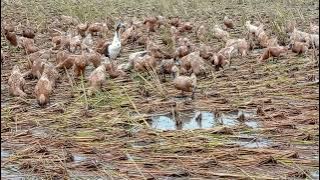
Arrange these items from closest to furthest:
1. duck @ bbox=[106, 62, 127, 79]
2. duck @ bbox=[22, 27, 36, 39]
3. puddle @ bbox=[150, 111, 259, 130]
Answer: puddle @ bbox=[150, 111, 259, 130], duck @ bbox=[106, 62, 127, 79], duck @ bbox=[22, 27, 36, 39]

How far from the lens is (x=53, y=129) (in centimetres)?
461

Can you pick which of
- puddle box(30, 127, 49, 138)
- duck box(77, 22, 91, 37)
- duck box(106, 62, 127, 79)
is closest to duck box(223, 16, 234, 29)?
duck box(77, 22, 91, 37)

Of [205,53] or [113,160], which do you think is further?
[205,53]

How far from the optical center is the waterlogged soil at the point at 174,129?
11.8 ft

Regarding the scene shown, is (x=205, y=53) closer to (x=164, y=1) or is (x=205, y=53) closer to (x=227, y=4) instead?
(x=164, y=1)

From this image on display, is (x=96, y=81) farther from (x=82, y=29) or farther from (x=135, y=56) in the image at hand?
(x=82, y=29)

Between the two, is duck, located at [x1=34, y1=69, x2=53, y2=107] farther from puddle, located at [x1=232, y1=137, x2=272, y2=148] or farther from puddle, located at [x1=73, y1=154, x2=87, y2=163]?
puddle, located at [x1=232, y1=137, x2=272, y2=148]

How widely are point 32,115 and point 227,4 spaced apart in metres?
11.3

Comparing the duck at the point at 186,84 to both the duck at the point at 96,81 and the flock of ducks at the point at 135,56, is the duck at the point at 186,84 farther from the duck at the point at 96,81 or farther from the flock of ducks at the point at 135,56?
the duck at the point at 96,81

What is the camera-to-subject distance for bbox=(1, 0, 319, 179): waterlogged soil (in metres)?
3.59

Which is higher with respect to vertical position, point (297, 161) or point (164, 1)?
point (297, 161)

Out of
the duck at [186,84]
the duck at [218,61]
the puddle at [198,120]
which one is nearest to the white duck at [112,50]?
the duck at [218,61]

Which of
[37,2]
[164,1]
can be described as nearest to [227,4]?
[164,1]

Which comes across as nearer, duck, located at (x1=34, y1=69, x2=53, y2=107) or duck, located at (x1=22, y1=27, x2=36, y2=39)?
duck, located at (x1=34, y1=69, x2=53, y2=107)
